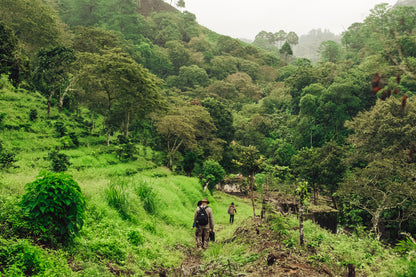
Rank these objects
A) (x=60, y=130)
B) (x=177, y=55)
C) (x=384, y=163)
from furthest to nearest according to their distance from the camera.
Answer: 1. (x=177, y=55)
2. (x=60, y=130)
3. (x=384, y=163)

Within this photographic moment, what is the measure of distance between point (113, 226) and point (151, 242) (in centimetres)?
121

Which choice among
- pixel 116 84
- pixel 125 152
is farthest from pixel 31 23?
pixel 125 152

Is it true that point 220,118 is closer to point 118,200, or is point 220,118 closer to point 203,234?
point 118,200

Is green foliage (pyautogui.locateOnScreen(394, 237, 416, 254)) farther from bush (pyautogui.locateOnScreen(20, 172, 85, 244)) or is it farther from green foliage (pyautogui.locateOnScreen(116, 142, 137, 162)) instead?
green foliage (pyautogui.locateOnScreen(116, 142, 137, 162))

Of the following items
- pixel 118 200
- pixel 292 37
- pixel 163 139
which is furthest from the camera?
pixel 292 37

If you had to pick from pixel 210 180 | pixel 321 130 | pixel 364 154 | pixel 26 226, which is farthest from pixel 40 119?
pixel 321 130

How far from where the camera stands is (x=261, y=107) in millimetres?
44812

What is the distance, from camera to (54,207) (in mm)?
4883

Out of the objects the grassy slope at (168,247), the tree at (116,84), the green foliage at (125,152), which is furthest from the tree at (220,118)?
the grassy slope at (168,247)

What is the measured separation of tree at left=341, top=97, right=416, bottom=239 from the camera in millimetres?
17172

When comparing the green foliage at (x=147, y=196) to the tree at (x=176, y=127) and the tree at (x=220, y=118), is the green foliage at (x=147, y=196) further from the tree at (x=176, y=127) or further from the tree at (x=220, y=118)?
the tree at (x=220, y=118)

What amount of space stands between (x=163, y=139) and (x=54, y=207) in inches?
914

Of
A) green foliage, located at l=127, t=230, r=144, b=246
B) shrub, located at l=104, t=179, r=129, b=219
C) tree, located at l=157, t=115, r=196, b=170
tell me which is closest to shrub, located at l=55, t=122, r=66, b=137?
tree, located at l=157, t=115, r=196, b=170

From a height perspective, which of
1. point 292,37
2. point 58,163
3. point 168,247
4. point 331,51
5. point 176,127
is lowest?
point 168,247
